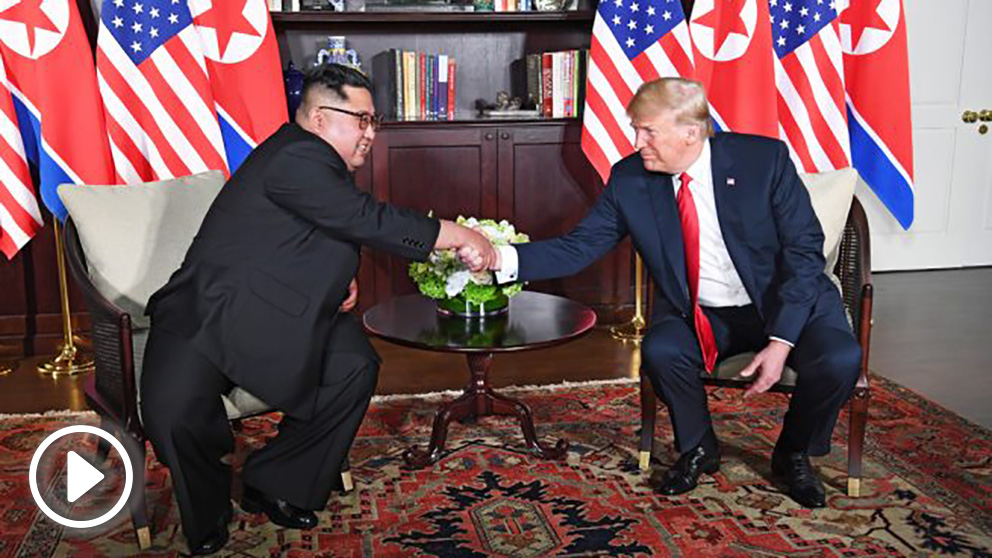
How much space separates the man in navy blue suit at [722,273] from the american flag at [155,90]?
6.29ft

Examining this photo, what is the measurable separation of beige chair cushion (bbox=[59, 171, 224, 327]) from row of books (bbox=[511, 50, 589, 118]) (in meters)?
2.18

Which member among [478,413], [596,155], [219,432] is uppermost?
[596,155]

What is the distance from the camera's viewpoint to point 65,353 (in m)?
4.71

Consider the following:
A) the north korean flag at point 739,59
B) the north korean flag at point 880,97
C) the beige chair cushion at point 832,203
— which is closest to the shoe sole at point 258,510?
the beige chair cushion at point 832,203

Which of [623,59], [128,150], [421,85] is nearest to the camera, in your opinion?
[128,150]

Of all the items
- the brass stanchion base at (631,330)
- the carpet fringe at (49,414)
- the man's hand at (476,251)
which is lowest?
the carpet fringe at (49,414)

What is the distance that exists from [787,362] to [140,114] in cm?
293

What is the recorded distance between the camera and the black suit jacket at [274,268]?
9.18 ft

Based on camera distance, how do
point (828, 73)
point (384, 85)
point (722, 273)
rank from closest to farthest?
point (722, 273), point (828, 73), point (384, 85)

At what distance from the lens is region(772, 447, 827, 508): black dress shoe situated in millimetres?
3078

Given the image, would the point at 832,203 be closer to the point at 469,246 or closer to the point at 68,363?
the point at 469,246

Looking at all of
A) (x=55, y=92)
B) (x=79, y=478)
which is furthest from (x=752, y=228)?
(x=55, y=92)

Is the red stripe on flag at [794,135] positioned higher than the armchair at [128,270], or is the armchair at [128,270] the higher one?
the red stripe on flag at [794,135]

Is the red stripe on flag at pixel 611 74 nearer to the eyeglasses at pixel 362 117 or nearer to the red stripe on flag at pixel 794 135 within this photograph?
the red stripe on flag at pixel 794 135
